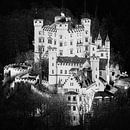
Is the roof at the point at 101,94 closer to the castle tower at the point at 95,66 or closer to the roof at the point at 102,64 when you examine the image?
the castle tower at the point at 95,66

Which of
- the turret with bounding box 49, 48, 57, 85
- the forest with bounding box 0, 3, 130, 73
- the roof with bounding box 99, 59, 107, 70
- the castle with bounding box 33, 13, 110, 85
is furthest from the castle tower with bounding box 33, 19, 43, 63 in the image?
the roof with bounding box 99, 59, 107, 70

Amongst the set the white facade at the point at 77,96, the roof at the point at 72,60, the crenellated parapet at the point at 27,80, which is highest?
the roof at the point at 72,60

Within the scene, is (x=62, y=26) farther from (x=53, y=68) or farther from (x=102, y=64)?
(x=102, y=64)

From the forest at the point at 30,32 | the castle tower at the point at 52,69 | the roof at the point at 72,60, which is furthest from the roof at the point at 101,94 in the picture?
the forest at the point at 30,32

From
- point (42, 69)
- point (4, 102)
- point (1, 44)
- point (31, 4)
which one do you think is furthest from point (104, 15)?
point (4, 102)

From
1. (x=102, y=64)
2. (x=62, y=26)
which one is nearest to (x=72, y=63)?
(x=102, y=64)

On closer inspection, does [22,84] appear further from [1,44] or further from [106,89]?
[1,44]

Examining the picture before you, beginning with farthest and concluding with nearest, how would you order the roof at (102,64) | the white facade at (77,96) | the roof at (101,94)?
the roof at (102,64)
the roof at (101,94)
the white facade at (77,96)

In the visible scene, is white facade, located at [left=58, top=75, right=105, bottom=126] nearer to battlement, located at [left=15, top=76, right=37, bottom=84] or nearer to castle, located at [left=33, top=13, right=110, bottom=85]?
castle, located at [left=33, top=13, right=110, bottom=85]

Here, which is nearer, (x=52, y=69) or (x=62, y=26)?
(x=52, y=69)
